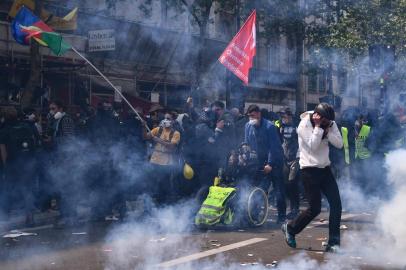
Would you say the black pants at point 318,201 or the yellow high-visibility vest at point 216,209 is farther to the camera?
the yellow high-visibility vest at point 216,209

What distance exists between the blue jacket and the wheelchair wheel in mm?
506

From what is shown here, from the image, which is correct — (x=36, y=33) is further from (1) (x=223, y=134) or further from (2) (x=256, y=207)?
(2) (x=256, y=207)

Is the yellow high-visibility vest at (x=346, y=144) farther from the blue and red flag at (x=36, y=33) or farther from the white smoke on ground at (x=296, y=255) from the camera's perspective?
the blue and red flag at (x=36, y=33)

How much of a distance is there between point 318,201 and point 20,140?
4682 mm

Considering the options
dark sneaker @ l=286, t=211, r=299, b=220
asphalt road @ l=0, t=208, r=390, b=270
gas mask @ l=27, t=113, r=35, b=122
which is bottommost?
asphalt road @ l=0, t=208, r=390, b=270

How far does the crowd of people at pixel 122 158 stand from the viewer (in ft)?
29.0

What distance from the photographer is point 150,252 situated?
636cm

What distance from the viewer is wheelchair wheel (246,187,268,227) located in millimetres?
8211

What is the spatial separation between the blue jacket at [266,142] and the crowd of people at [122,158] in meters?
0.01

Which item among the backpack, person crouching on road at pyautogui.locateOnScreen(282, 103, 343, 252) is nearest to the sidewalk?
the backpack

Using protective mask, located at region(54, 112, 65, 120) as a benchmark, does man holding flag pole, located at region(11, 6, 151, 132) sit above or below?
above

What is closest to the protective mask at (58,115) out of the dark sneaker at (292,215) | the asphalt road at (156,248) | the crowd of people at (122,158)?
the crowd of people at (122,158)

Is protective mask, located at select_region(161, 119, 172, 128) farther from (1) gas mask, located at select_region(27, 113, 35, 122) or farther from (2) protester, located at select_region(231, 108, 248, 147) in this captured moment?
(1) gas mask, located at select_region(27, 113, 35, 122)

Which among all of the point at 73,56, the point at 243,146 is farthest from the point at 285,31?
the point at 73,56
